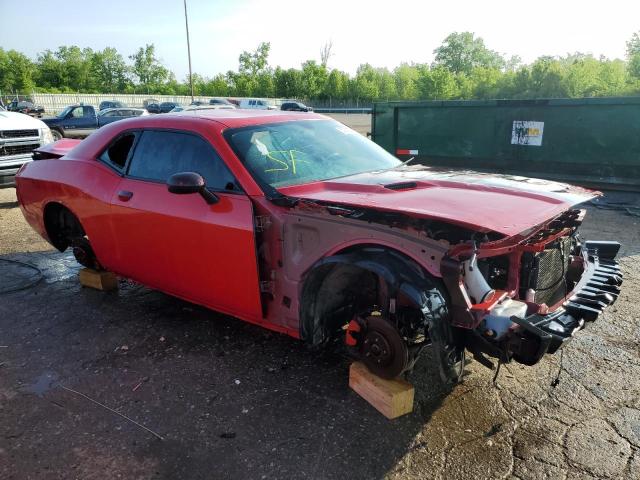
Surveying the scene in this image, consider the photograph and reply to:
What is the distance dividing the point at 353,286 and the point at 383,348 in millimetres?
504

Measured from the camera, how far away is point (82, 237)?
15.7 ft

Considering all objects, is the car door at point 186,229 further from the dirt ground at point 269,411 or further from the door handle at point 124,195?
the dirt ground at point 269,411

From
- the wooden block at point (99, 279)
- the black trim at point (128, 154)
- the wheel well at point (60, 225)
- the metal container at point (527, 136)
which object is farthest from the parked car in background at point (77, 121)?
the black trim at point (128, 154)

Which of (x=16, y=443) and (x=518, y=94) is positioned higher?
(x=518, y=94)

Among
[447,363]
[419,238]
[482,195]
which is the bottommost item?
[447,363]

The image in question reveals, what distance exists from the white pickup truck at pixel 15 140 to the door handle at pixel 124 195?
18.1ft

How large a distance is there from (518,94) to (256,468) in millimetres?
24000

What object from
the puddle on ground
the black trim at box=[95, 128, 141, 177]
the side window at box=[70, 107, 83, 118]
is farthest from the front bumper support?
the side window at box=[70, 107, 83, 118]

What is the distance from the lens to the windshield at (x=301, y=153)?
3284 mm

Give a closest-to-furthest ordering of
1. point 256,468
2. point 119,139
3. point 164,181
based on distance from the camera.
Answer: point 256,468, point 164,181, point 119,139

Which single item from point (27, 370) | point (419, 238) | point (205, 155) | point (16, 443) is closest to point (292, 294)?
point (419, 238)

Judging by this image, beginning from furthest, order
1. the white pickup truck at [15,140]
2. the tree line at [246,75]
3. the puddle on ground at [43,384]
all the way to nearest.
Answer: the tree line at [246,75] → the white pickup truck at [15,140] → the puddle on ground at [43,384]

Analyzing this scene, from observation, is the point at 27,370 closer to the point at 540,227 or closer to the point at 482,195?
the point at 482,195

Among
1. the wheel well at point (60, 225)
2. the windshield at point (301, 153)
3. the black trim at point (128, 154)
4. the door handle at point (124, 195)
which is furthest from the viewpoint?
the wheel well at point (60, 225)
